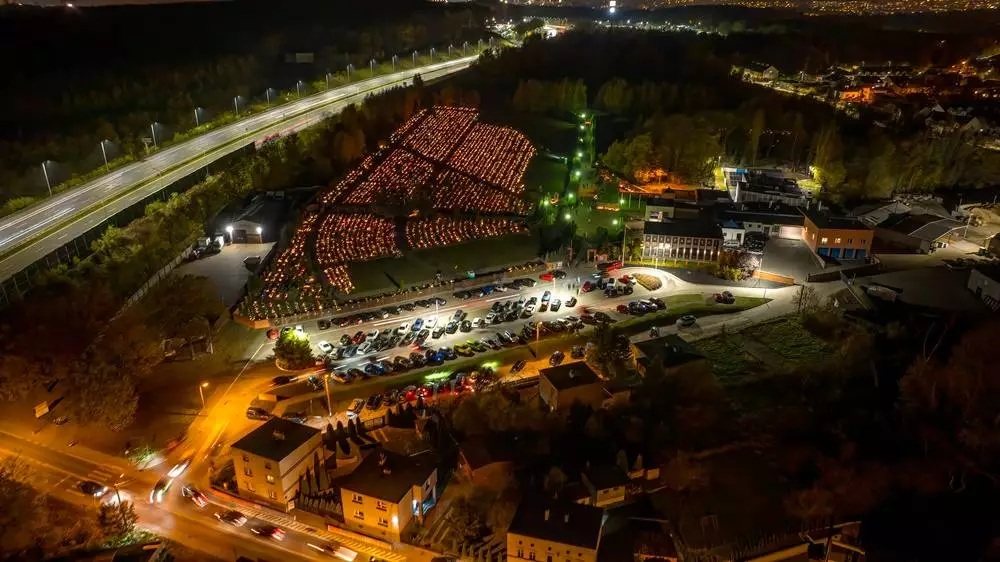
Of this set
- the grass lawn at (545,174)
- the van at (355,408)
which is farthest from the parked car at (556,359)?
the grass lawn at (545,174)

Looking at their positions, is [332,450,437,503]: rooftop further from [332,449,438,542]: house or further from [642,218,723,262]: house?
[642,218,723,262]: house

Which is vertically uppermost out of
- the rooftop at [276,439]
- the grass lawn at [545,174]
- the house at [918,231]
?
the house at [918,231]

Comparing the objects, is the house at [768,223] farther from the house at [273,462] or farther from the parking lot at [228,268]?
the house at [273,462]

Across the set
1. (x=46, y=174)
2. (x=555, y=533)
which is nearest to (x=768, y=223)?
(x=555, y=533)

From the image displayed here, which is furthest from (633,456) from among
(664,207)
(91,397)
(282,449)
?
(664,207)

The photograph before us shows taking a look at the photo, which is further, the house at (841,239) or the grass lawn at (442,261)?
the house at (841,239)
